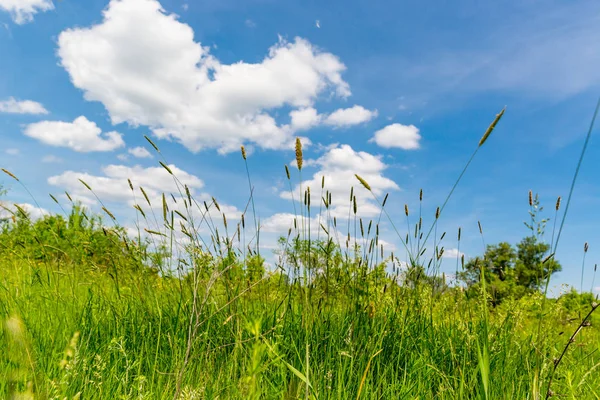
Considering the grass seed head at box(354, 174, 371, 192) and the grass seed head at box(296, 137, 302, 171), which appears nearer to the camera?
the grass seed head at box(296, 137, 302, 171)

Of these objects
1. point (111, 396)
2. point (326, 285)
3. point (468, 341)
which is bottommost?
point (111, 396)

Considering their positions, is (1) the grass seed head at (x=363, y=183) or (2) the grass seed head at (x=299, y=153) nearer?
(2) the grass seed head at (x=299, y=153)

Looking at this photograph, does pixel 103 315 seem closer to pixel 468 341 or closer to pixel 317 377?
pixel 317 377

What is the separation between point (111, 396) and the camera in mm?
2119

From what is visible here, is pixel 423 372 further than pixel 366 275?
No

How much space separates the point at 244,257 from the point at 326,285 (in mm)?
616

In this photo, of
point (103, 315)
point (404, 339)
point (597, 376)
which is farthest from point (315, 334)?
point (597, 376)

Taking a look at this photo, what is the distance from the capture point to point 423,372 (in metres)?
2.65

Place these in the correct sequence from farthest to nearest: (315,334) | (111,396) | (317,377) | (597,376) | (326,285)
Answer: (597,376) < (326,285) < (315,334) < (317,377) < (111,396)

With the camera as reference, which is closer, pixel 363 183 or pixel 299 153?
pixel 299 153

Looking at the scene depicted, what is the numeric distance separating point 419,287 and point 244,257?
1.39 meters

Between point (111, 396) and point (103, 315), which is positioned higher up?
point (103, 315)

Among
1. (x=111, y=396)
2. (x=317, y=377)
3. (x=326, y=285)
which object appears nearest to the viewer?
(x=111, y=396)

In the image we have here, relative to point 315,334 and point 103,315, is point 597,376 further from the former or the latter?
point 103,315
